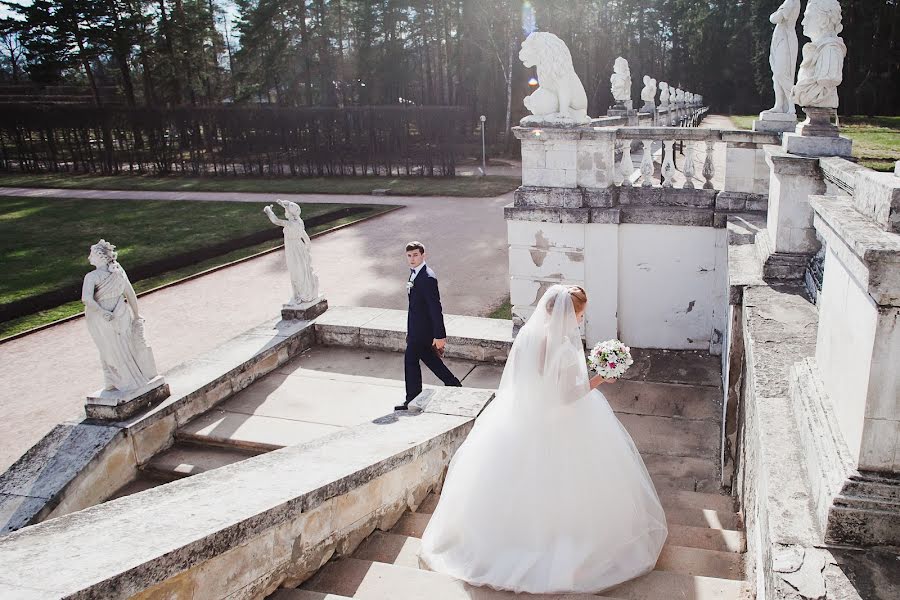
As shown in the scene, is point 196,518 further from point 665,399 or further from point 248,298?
point 248,298

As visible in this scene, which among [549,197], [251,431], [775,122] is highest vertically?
[775,122]

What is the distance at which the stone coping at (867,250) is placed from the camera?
2.13 metres

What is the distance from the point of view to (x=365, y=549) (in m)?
4.28

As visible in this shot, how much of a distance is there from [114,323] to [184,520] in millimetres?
3399

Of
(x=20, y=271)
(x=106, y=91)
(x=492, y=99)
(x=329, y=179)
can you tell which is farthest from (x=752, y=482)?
(x=106, y=91)

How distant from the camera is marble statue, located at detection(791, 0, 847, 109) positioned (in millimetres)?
5066

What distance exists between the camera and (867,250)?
2.15 metres

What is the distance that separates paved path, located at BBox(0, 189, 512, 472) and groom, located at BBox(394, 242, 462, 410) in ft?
10.4

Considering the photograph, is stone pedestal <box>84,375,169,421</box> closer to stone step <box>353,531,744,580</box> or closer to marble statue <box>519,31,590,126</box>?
stone step <box>353,531,744,580</box>

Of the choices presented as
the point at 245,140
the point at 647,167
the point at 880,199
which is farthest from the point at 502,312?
the point at 245,140

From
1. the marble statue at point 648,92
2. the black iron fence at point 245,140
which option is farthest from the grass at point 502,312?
Answer: the black iron fence at point 245,140

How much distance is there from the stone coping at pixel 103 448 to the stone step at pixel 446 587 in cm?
284

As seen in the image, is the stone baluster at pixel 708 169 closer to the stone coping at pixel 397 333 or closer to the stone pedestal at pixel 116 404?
the stone coping at pixel 397 333

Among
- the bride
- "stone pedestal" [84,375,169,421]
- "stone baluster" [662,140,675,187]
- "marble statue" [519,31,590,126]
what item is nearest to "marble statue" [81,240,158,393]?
"stone pedestal" [84,375,169,421]
